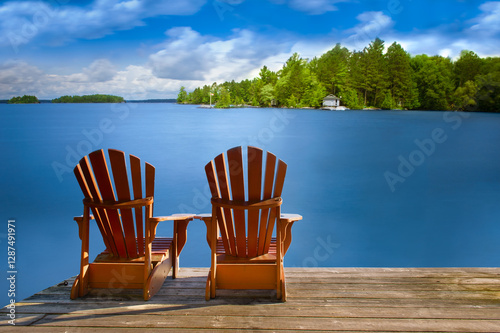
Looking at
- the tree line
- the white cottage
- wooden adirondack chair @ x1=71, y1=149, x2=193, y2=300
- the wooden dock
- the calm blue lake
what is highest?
the tree line

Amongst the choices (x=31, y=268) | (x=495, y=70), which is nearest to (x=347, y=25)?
(x=495, y=70)

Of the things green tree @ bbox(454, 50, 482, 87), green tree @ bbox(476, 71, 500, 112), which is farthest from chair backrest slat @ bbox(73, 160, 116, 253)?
green tree @ bbox(454, 50, 482, 87)

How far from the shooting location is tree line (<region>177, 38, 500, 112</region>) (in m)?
32.9

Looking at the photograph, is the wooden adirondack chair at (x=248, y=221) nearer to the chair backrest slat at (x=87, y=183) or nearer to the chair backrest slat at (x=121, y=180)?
the chair backrest slat at (x=121, y=180)

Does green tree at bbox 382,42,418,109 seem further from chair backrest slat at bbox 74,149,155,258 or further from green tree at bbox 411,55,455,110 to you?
chair backrest slat at bbox 74,149,155,258

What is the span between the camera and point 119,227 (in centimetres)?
218

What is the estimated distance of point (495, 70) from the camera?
31.5 meters

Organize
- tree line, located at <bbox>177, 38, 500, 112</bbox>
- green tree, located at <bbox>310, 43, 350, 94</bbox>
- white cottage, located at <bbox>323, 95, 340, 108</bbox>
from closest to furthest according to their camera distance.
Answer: tree line, located at <bbox>177, 38, 500, 112</bbox>, green tree, located at <bbox>310, 43, 350, 94</bbox>, white cottage, located at <bbox>323, 95, 340, 108</bbox>

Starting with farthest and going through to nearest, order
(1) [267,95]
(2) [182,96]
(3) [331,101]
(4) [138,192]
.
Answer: (2) [182,96] < (1) [267,95] < (3) [331,101] < (4) [138,192]

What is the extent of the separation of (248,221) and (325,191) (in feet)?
38.7

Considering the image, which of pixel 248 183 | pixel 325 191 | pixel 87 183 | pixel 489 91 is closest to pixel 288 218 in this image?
pixel 248 183

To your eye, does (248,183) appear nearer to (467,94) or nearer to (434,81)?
(467,94)

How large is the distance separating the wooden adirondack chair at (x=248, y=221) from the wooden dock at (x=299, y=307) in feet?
0.38

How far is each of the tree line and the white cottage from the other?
1.70ft
